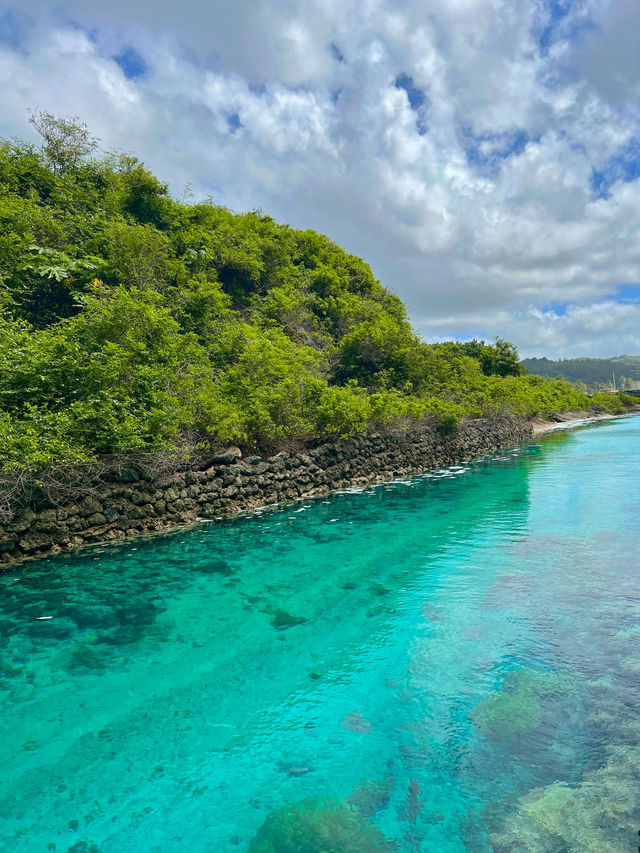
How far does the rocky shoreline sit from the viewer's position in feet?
42.2

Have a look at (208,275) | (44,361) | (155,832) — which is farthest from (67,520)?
(208,275)

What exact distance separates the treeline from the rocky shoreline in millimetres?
1212

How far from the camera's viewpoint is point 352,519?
55.5 ft

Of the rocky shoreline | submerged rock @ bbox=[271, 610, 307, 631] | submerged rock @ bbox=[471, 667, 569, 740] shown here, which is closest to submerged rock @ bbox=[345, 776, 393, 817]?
submerged rock @ bbox=[471, 667, 569, 740]

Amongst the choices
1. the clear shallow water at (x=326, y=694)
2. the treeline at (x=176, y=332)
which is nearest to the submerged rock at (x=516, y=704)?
the clear shallow water at (x=326, y=694)

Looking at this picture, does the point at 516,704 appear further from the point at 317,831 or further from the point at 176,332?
the point at 176,332

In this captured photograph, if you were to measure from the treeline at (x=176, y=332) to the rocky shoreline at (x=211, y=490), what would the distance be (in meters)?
1.21

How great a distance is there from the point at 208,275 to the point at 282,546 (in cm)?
2598

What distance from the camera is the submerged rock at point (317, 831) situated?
4211 mm

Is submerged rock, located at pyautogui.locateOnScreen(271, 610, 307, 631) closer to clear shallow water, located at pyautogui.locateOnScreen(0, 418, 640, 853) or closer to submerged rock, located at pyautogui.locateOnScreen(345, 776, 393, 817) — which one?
clear shallow water, located at pyautogui.locateOnScreen(0, 418, 640, 853)

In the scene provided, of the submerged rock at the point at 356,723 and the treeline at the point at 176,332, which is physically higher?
the treeline at the point at 176,332

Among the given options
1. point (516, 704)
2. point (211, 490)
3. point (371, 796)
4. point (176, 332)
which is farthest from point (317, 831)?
point (176, 332)

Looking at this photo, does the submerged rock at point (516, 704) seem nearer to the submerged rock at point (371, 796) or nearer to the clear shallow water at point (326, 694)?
the clear shallow water at point (326, 694)

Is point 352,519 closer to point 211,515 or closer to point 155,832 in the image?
point 211,515
